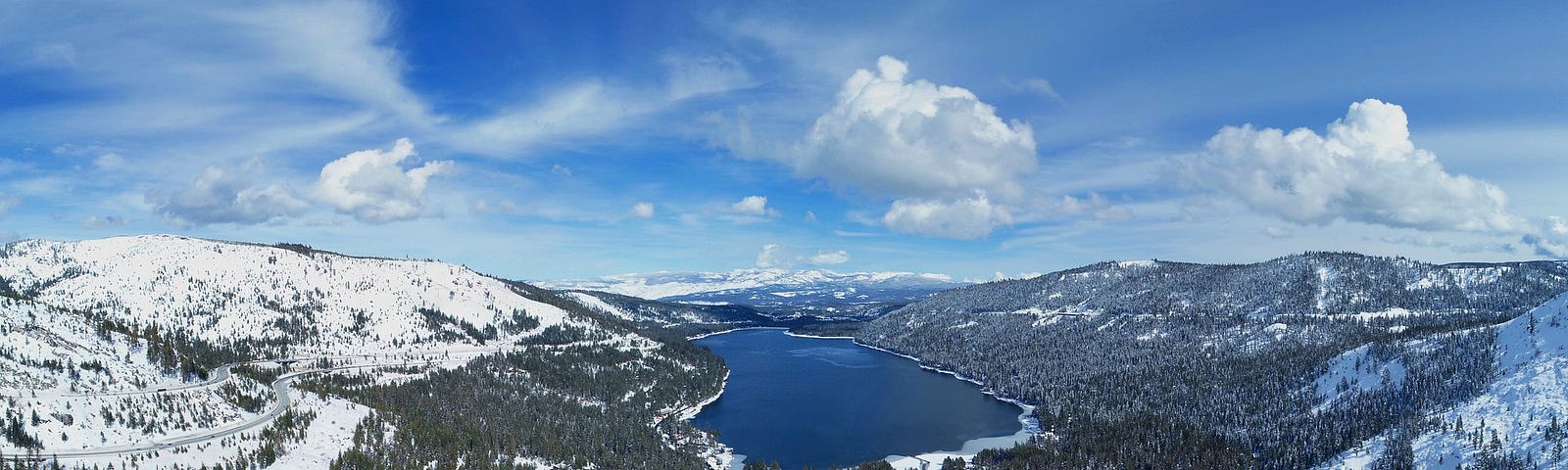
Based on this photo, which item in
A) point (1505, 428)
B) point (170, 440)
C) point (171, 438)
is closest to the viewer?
point (170, 440)

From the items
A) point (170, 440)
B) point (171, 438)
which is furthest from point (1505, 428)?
point (171, 438)

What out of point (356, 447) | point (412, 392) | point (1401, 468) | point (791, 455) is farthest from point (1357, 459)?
point (412, 392)

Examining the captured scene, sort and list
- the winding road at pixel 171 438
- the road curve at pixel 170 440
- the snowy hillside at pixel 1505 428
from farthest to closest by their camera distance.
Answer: the snowy hillside at pixel 1505 428, the winding road at pixel 171 438, the road curve at pixel 170 440

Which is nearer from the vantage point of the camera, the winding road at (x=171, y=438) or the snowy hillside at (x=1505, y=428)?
the winding road at (x=171, y=438)

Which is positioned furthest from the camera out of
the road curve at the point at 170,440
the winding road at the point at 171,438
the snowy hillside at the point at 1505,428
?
the snowy hillside at the point at 1505,428

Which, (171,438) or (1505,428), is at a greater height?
(171,438)

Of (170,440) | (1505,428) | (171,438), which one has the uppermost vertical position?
(171,438)

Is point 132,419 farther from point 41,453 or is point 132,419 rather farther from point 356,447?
point 356,447

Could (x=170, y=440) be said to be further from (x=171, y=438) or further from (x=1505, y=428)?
(x=1505, y=428)

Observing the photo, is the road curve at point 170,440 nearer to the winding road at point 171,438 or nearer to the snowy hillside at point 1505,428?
the winding road at point 171,438

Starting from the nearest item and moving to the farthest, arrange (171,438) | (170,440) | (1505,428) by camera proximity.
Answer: (170,440), (171,438), (1505,428)

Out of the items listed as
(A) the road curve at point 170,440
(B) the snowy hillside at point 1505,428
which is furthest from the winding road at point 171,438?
(B) the snowy hillside at point 1505,428
